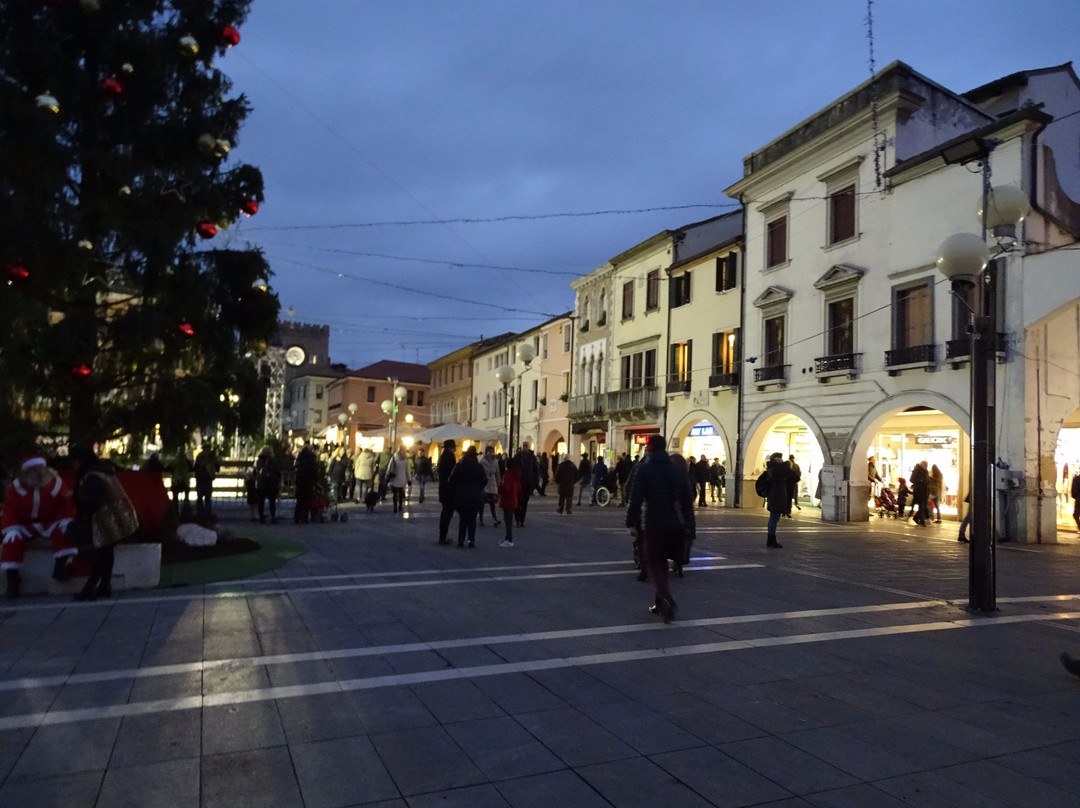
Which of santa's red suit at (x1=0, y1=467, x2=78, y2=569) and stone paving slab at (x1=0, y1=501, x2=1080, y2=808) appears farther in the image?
santa's red suit at (x1=0, y1=467, x2=78, y2=569)

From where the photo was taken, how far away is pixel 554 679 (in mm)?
5414

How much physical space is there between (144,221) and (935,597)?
1041 cm

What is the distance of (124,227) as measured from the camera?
9.64 metres

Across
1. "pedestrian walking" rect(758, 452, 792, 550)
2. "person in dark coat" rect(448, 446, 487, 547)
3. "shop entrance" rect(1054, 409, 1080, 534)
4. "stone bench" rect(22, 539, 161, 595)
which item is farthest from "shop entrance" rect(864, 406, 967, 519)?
"stone bench" rect(22, 539, 161, 595)

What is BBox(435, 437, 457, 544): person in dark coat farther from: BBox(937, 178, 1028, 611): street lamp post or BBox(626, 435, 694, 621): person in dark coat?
BBox(937, 178, 1028, 611): street lamp post

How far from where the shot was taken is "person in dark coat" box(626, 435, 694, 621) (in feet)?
24.1

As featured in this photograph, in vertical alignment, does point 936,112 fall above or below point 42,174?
above

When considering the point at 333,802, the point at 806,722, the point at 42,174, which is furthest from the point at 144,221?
the point at 806,722

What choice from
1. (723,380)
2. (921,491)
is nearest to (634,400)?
(723,380)

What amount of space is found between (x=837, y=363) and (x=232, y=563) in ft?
59.1

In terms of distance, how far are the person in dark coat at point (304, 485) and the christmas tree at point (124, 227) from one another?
5.74 metres

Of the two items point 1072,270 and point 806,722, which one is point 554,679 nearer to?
point 806,722

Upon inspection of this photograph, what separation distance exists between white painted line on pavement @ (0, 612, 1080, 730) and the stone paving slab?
3 cm

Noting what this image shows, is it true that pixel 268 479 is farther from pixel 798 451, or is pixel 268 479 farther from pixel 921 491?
pixel 798 451
